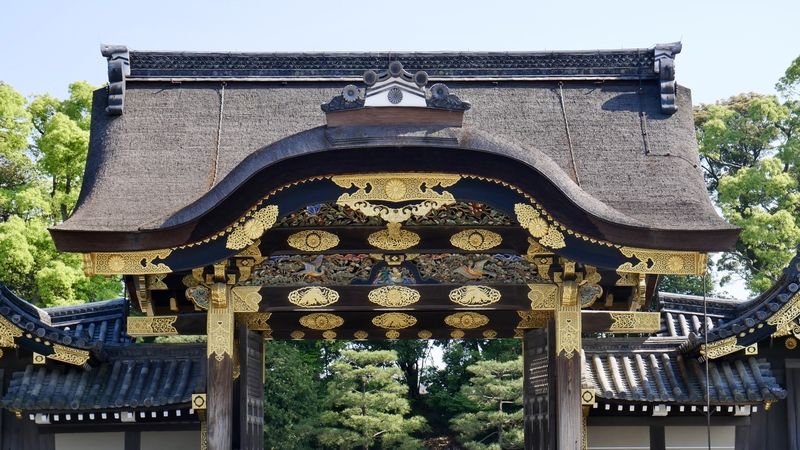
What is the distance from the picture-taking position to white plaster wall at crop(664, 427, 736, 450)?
10.8 m

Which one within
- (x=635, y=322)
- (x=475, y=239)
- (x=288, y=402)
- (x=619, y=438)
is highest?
(x=475, y=239)

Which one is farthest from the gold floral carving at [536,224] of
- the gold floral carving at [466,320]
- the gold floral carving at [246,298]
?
the gold floral carving at [246,298]

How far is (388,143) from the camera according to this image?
7.93 metres

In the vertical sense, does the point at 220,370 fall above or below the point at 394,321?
below

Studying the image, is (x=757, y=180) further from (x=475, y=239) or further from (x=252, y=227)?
(x=252, y=227)

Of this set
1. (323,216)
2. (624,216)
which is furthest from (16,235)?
(624,216)

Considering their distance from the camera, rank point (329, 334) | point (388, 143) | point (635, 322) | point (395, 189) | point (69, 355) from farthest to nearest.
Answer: point (329, 334) → point (69, 355) → point (635, 322) → point (395, 189) → point (388, 143)

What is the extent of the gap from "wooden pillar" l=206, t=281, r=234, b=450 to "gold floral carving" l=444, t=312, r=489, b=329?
7.71 feet

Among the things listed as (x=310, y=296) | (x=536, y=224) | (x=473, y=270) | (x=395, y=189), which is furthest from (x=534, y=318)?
(x=395, y=189)

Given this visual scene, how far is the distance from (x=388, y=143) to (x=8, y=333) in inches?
192

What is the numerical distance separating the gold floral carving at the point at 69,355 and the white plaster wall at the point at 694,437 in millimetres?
6236

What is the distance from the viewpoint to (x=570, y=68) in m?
10.8

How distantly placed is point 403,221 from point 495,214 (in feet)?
2.71

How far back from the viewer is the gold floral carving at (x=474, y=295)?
360 inches
